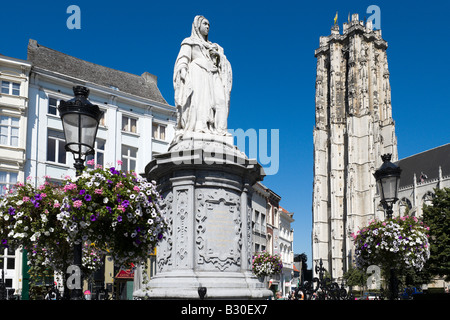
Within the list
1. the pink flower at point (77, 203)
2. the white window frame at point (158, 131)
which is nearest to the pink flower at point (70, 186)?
the pink flower at point (77, 203)

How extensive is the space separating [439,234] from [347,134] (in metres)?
66.7

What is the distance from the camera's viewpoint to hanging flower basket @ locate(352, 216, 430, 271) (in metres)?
13.5

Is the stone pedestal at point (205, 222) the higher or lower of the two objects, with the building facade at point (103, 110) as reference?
lower

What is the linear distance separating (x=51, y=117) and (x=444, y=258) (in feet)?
125

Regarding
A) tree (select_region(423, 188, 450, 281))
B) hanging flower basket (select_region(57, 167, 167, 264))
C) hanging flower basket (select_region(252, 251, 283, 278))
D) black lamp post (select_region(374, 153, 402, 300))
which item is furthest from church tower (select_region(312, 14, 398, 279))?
hanging flower basket (select_region(57, 167, 167, 264))

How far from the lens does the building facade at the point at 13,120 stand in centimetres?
3262

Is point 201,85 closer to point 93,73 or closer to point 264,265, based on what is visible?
point 264,265

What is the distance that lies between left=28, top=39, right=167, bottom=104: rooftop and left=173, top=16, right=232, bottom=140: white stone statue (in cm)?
2625

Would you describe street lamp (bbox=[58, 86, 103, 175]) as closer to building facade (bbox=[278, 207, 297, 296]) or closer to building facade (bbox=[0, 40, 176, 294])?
building facade (bbox=[0, 40, 176, 294])

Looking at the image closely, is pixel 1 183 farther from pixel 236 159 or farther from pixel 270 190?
pixel 270 190

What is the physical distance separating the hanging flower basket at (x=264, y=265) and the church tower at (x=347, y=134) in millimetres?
76316

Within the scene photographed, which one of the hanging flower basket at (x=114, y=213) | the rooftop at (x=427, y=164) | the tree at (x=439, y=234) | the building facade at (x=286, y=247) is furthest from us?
the rooftop at (x=427, y=164)

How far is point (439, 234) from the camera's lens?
51.5 meters

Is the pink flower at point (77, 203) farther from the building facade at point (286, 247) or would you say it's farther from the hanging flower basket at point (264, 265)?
the building facade at point (286, 247)
